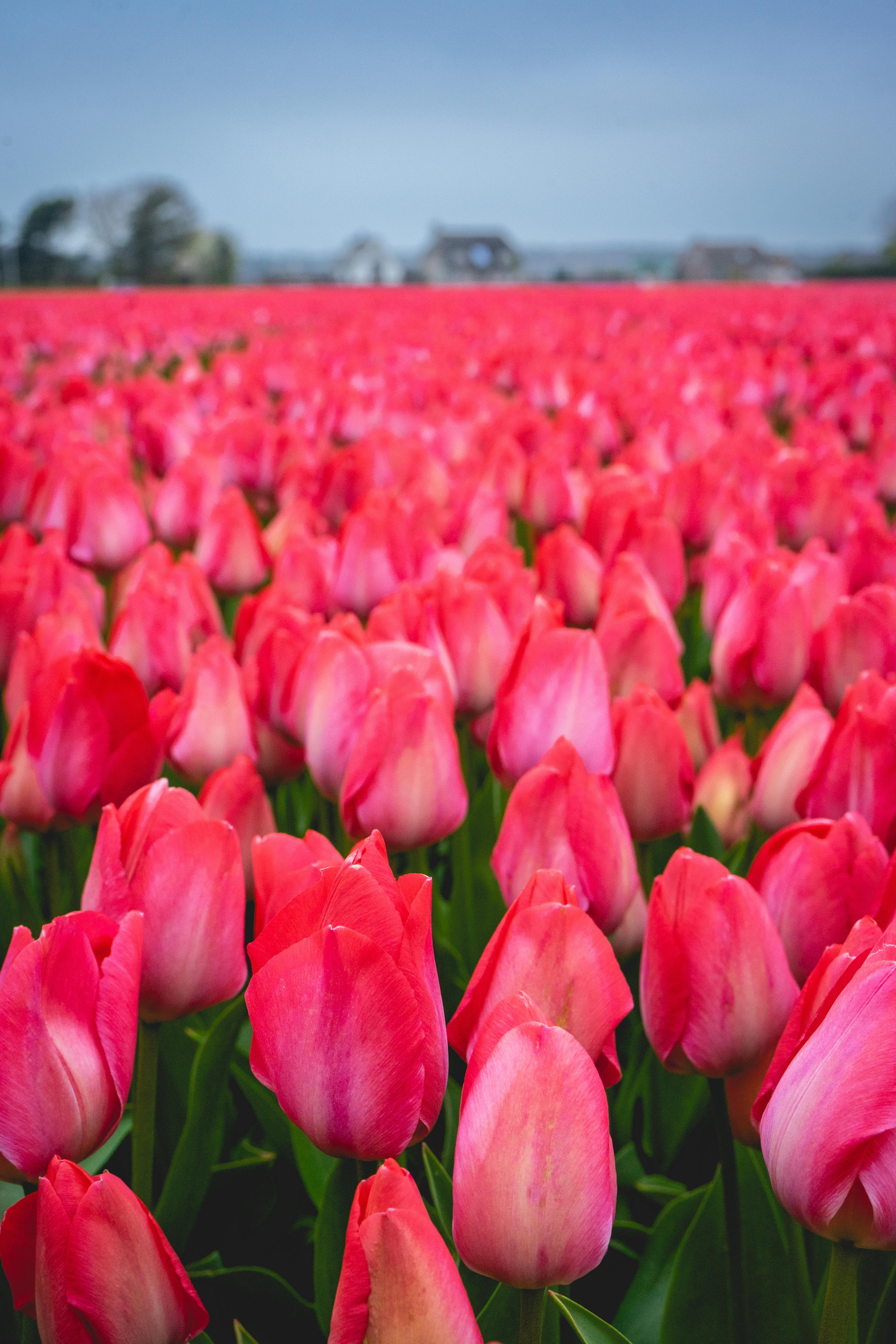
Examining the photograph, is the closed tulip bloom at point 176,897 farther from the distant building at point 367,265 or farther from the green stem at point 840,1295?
the distant building at point 367,265

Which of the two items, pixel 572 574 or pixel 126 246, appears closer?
pixel 572 574

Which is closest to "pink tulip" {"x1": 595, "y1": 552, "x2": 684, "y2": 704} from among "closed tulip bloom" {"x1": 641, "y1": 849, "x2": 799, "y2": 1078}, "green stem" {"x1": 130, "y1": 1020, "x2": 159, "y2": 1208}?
"closed tulip bloom" {"x1": 641, "y1": 849, "x2": 799, "y2": 1078}

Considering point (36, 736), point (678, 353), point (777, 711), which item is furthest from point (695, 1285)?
point (678, 353)

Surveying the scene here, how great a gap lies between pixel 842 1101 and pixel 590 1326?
23cm

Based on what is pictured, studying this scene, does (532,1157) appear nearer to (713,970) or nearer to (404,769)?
(713,970)

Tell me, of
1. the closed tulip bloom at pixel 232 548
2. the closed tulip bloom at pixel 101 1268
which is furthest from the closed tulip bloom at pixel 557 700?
the closed tulip bloom at pixel 232 548

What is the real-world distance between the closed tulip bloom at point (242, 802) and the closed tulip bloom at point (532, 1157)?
1.54ft

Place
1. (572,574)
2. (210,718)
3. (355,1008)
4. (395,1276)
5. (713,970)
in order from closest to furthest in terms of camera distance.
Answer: (395,1276) → (355,1008) → (713,970) → (210,718) → (572,574)

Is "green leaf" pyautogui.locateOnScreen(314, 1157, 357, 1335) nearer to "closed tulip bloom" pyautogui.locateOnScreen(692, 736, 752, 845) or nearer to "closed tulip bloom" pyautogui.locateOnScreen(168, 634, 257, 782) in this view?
"closed tulip bloom" pyautogui.locateOnScreen(168, 634, 257, 782)

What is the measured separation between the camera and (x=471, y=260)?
5019cm

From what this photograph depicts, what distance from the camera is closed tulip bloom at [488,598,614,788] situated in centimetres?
98

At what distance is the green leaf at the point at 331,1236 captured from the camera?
29.6 inches

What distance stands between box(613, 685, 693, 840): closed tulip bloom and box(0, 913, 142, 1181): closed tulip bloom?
0.49 meters

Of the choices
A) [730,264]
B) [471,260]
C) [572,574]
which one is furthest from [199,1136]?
[471,260]
